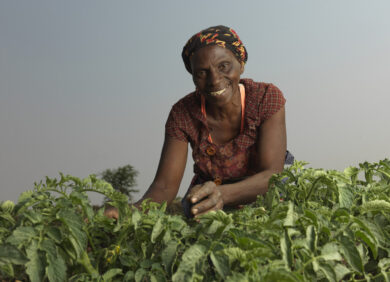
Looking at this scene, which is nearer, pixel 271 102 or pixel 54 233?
pixel 54 233

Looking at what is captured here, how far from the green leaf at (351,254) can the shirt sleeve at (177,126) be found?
8.89 ft

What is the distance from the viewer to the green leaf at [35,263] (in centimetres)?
131

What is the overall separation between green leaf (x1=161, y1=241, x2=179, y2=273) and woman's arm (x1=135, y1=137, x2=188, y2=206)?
2.40 m

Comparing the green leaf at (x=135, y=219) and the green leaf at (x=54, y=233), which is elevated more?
the green leaf at (x=54, y=233)

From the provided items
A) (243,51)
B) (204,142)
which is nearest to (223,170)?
(204,142)

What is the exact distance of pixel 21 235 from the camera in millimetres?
1330

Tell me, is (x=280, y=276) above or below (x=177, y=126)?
below

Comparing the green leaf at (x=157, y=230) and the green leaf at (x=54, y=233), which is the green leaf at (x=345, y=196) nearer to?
the green leaf at (x=157, y=230)

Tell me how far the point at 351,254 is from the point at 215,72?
2.34m

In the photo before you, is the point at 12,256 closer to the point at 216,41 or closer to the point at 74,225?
the point at 74,225

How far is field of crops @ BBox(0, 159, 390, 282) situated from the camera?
4.23 feet

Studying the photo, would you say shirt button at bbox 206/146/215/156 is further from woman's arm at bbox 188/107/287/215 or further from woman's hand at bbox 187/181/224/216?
woman's hand at bbox 187/181/224/216

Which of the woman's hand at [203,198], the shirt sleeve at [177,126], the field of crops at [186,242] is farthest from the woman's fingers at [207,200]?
the shirt sleeve at [177,126]

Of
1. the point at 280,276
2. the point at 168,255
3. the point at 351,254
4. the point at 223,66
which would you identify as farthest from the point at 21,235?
the point at 223,66
